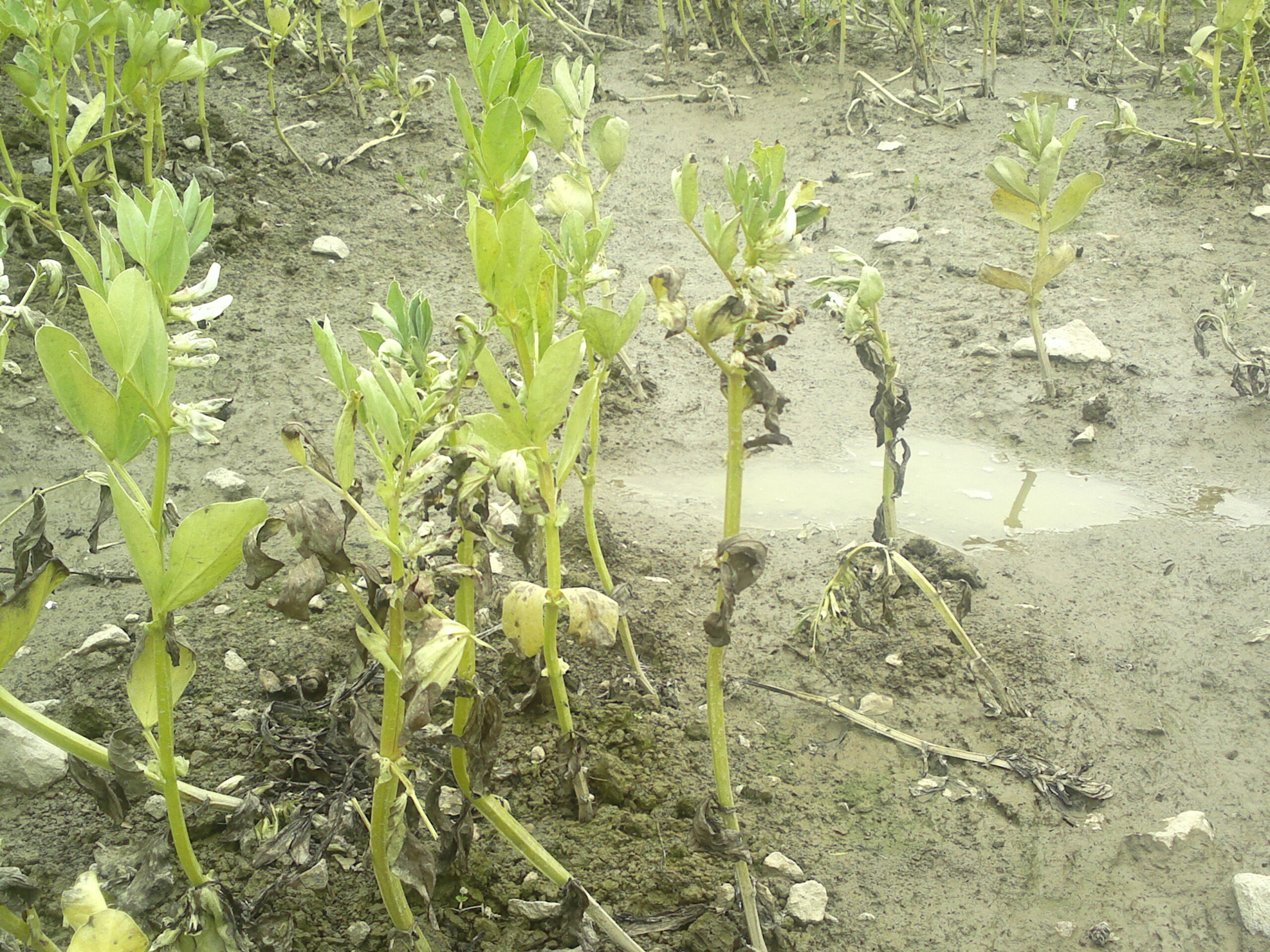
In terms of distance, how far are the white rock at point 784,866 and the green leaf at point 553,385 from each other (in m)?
0.81

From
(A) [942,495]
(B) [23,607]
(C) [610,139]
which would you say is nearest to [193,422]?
(B) [23,607]

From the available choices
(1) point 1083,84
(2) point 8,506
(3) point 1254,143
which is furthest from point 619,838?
(1) point 1083,84

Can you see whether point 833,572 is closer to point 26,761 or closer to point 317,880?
point 317,880

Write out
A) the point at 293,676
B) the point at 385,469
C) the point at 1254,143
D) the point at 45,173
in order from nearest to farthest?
the point at 385,469 → the point at 293,676 → the point at 45,173 → the point at 1254,143

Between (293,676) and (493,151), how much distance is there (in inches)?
37.9

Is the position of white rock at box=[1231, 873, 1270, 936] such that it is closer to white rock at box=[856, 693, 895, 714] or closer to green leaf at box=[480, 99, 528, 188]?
white rock at box=[856, 693, 895, 714]

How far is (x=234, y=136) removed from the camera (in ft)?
11.9

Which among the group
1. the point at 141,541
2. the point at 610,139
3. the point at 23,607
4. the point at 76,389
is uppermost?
the point at 610,139

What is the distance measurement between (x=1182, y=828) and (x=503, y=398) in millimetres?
1276

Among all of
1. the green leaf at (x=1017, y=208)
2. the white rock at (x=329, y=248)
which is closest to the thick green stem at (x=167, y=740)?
the green leaf at (x=1017, y=208)

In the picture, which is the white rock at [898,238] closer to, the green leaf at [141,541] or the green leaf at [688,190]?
the green leaf at [688,190]

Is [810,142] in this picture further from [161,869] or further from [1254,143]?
[161,869]

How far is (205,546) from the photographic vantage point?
3.04 feet

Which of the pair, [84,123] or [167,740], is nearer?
[167,740]
